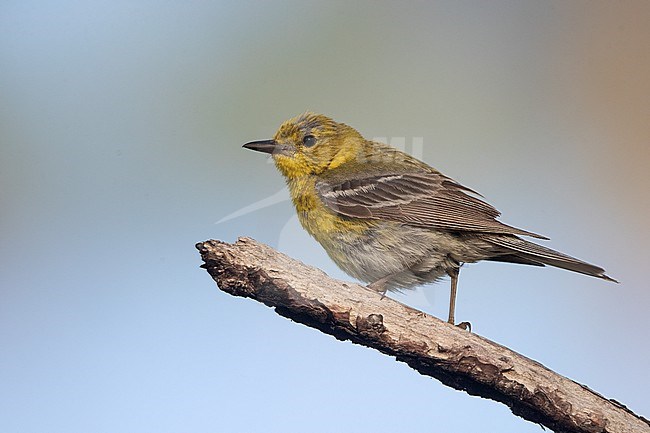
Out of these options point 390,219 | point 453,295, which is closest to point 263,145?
point 390,219

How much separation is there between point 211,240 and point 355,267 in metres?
0.74

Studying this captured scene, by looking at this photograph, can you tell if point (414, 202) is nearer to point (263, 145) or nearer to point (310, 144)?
point (310, 144)

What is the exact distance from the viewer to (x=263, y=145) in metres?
2.62

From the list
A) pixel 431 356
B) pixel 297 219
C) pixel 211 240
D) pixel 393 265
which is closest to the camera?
pixel 211 240

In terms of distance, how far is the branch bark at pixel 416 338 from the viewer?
Answer: 1.91 meters

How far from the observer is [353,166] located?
2.77 metres

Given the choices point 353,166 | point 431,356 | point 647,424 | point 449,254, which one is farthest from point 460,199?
point 647,424

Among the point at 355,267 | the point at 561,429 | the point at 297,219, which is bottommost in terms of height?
the point at 561,429

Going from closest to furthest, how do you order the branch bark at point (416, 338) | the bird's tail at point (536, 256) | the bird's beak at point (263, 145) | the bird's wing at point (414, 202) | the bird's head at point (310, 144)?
the branch bark at point (416, 338), the bird's tail at point (536, 256), the bird's wing at point (414, 202), the bird's beak at point (263, 145), the bird's head at point (310, 144)

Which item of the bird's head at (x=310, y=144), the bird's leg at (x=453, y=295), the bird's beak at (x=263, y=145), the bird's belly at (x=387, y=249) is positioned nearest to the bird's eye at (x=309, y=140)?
the bird's head at (x=310, y=144)

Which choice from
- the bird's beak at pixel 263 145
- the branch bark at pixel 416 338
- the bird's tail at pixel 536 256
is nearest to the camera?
the branch bark at pixel 416 338

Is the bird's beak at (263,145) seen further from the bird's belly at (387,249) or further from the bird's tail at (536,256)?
the bird's tail at (536,256)

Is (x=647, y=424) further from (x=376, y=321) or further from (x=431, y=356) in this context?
(x=376, y=321)

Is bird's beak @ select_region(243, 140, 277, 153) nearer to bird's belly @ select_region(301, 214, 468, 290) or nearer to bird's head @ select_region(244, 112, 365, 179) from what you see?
bird's head @ select_region(244, 112, 365, 179)
